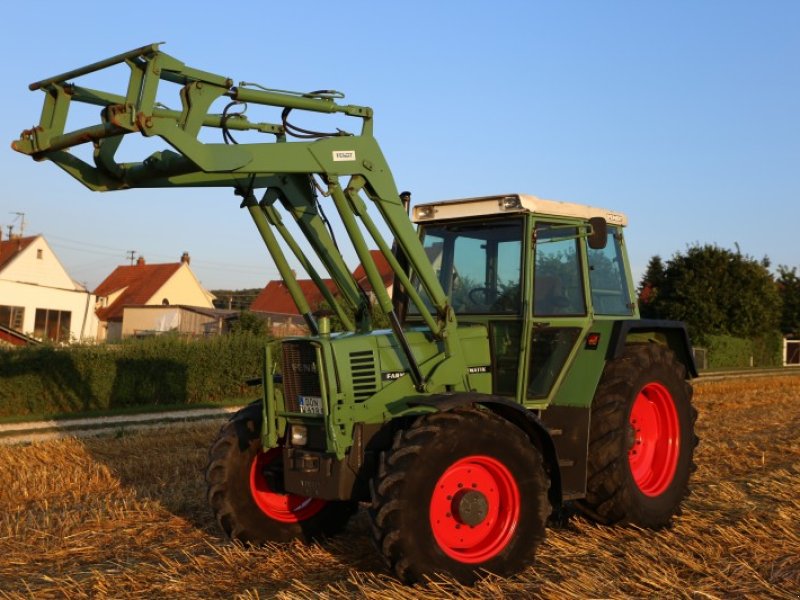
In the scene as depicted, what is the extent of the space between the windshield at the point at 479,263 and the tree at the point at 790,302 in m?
43.7

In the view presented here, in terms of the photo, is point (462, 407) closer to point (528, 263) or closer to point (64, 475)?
point (528, 263)

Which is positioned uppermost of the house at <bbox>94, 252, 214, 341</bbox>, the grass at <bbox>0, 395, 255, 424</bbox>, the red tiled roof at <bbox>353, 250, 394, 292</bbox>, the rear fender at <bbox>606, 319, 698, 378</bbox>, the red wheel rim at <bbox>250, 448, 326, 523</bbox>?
the house at <bbox>94, 252, 214, 341</bbox>

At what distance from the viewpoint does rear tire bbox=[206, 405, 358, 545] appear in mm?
6602

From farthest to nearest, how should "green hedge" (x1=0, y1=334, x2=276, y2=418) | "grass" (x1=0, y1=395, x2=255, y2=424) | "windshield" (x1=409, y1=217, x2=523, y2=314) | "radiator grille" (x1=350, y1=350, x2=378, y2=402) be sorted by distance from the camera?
"green hedge" (x1=0, y1=334, x2=276, y2=418), "grass" (x1=0, y1=395, x2=255, y2=424), "windshield" (x1=409, y1=217, x2=523, y2=314), "radiator grille" (x1=350, y1=350, x2=378, y2=402)

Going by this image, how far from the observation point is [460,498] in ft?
18.8

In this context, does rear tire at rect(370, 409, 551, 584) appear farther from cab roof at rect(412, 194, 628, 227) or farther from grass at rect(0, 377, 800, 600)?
cab roof at rect(412, 194, 628, 227)

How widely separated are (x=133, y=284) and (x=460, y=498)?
5747 cm

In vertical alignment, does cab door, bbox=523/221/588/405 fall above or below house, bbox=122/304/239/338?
below

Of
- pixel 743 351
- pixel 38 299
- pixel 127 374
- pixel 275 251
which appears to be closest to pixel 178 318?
pixel 38 299

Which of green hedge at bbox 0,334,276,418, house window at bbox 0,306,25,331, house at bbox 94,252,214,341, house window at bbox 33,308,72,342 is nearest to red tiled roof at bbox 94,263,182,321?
house at bbox 94,252,214,341

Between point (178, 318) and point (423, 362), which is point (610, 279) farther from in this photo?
point (178, 318)

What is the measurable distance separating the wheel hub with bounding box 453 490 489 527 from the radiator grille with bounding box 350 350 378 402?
3.22ft

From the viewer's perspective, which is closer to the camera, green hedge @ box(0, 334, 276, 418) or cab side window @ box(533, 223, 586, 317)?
cab side window @ box(533, 223, 586, 317)

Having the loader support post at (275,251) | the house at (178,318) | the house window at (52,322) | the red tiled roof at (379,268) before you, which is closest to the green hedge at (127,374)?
the red tiled roof at (379,268)
